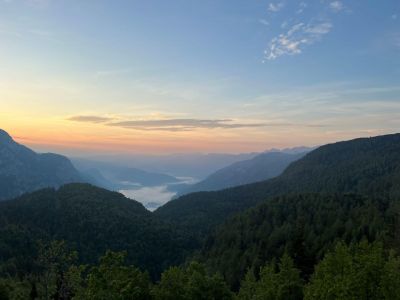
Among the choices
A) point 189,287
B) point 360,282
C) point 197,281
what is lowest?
point 189,287

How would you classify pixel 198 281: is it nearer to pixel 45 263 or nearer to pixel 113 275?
pixel 113 275

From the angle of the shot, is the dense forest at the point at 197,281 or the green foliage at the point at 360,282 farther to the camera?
the dense forest at the point at 197,281

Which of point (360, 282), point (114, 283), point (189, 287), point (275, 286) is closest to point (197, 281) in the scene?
point (189, 287)

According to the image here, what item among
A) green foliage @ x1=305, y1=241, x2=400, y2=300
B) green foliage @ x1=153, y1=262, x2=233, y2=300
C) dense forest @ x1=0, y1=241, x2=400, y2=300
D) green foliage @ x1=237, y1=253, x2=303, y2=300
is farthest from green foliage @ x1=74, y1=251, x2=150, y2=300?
green foliage @ x1=305, y1=241, x2=400, y2=300

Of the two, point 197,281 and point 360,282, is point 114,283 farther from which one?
point 360,282

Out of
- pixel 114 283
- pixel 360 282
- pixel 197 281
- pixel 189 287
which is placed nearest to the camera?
pixel 360 282

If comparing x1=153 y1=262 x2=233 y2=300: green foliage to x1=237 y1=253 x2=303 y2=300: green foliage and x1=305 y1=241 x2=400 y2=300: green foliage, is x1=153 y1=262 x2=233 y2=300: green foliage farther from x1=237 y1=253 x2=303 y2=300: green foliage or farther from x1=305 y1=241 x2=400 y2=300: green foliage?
x1=305 y1=241 x2=400 y2=300: green foliage

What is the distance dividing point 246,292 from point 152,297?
1742cm

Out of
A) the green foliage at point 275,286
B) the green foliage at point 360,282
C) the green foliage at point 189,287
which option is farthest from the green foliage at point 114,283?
the green foliage at point 360,282

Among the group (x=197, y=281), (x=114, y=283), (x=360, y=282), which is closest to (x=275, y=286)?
(x=197, y=281)

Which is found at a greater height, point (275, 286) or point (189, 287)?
point (189, 287)

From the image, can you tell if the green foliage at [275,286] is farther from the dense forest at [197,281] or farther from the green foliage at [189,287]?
the green foliage at [189,287]

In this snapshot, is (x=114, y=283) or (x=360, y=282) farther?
(x=114, y=283)

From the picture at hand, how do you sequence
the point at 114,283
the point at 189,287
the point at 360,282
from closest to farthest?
the point at 360,282 < the point at 114,283 < the point at 189,287
